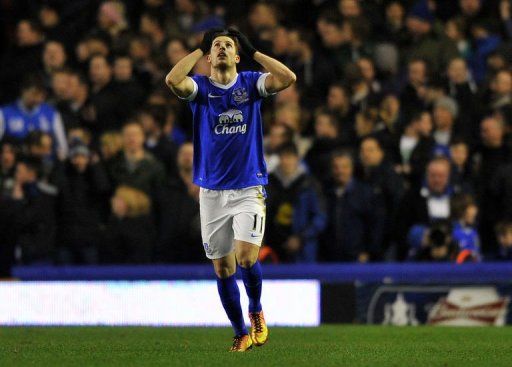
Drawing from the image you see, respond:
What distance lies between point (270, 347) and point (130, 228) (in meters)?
4.86

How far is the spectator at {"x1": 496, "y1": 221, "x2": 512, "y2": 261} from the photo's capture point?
13.7 metres

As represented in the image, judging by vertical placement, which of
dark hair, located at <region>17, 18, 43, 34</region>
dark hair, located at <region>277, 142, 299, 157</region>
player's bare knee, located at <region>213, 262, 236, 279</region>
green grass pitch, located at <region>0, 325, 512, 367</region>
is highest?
dark hair, located at <region>17, 18, 43, 34</region>

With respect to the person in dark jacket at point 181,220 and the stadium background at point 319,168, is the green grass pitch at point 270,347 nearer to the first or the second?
the stadium background at point 319,168

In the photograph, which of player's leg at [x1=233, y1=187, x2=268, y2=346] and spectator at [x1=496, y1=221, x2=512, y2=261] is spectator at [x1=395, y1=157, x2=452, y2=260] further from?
player's leg at [x1=233, y1=187, x2=268, y2=346]

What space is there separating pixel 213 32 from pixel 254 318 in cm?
211

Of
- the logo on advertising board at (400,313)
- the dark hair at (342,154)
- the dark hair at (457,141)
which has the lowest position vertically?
the logo on advertising board at (400,313)

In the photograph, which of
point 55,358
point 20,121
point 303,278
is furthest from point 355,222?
point 55,358

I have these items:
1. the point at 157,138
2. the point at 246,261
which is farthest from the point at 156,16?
the point at 246,261

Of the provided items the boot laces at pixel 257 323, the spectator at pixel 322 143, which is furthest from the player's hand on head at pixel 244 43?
the spectator at pixel 322 143

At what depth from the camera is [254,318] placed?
9.36 meters

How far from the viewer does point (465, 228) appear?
45.1 ft

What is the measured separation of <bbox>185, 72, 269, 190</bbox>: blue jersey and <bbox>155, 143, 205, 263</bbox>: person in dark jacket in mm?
4945

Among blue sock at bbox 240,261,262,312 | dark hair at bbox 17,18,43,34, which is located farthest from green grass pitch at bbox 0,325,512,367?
dark hair at bbox 17,18,43,34

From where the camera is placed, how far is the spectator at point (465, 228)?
44.7 ft
